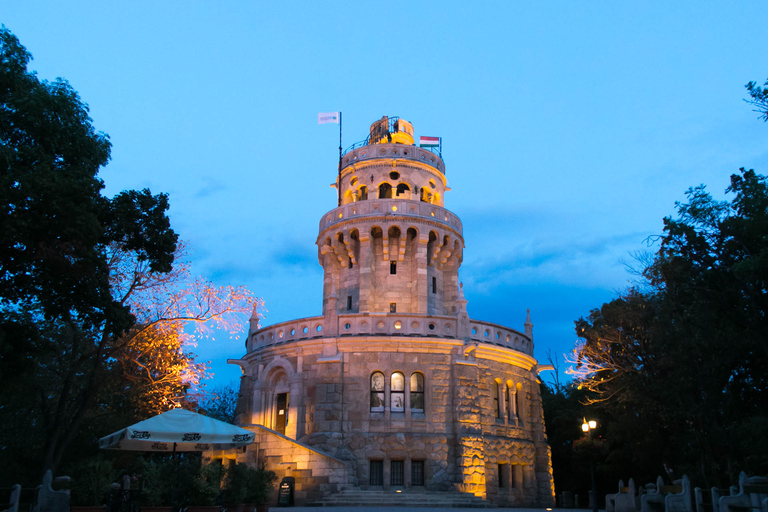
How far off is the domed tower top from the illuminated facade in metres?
3.02

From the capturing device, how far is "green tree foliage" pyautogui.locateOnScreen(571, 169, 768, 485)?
2342cm

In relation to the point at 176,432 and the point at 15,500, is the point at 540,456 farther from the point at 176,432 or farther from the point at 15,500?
the point at 15,500

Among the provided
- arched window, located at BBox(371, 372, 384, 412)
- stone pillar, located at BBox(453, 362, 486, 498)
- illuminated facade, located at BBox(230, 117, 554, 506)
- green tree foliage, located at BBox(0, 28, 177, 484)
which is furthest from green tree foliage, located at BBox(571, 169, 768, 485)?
green tree foliage, located at BBox(0, 28, 177, 484)

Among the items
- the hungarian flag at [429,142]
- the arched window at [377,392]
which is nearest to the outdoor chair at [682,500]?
the arched window at [377,392]

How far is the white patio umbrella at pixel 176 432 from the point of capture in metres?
18.6

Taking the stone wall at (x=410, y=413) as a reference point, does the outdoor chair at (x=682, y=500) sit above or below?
below

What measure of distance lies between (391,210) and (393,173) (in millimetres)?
4097

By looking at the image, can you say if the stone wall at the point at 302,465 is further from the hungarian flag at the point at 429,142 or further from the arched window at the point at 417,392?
the hungarian flag at the point at 429,142

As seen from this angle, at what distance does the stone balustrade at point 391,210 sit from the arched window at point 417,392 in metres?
10.1

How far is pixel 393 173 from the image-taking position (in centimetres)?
4169

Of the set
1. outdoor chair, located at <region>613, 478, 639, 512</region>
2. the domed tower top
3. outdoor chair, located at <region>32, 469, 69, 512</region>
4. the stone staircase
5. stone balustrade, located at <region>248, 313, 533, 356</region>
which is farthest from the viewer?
the domed tower top

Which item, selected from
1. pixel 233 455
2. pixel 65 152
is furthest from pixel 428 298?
pixel 65 152

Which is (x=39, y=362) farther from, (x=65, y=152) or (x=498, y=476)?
(x=498, y=476)

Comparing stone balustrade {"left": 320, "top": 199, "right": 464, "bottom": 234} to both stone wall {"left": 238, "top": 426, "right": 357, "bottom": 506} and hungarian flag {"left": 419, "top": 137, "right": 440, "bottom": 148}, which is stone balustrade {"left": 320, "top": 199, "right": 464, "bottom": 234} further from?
stone wall {"left": 238, "top": 426, "right": 357, "bottom": 506}
